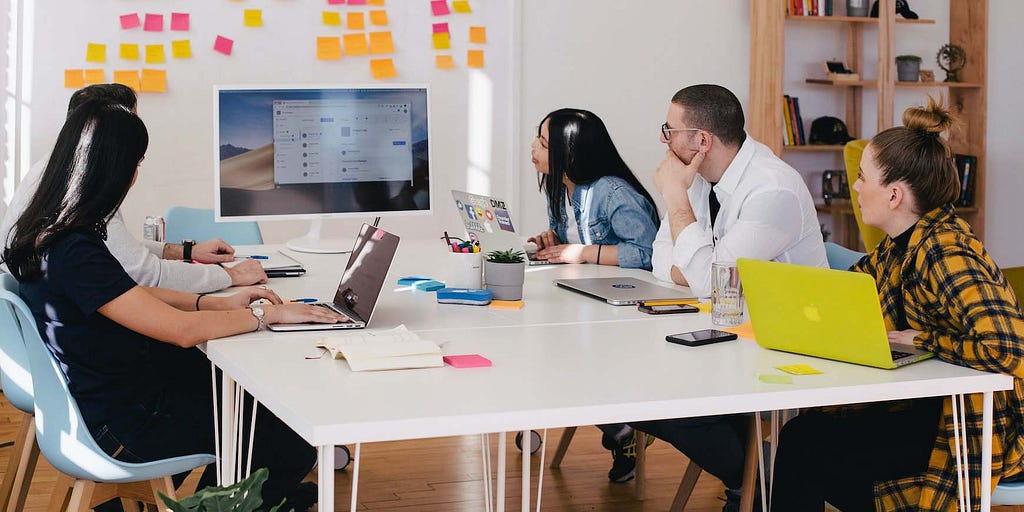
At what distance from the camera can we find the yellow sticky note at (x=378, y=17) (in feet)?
15.6

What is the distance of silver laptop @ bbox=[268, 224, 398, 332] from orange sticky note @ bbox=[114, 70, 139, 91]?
2493 mm

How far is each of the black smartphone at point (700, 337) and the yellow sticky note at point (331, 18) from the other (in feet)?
9.99

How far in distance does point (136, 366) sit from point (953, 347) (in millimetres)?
1473

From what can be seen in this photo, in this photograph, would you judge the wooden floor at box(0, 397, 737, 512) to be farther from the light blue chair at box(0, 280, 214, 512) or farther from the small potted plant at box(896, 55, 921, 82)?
the small potted plant at box(896, 55, 921, 82)

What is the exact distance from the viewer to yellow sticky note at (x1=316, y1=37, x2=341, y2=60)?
469cm

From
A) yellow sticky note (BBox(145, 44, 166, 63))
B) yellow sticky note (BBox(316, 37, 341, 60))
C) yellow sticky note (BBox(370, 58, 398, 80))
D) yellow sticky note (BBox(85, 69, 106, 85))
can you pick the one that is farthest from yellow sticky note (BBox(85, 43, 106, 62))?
yellow sticky note (BBox(370, 58, 398, 80))

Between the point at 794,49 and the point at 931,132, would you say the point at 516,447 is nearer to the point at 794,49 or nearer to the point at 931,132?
the point at 931,132

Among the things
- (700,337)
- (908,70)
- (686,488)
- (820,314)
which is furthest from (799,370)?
(908,70)

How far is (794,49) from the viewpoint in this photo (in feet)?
18.0

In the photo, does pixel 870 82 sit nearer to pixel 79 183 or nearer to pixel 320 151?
pixel 320 151

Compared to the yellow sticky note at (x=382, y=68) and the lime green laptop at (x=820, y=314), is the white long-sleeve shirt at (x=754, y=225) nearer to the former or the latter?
the lime green laptop at (x=820, y=314)

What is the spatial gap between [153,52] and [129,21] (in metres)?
0.15

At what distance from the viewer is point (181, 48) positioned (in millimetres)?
4508

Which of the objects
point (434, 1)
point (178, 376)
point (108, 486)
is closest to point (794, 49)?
point (434, 1)
